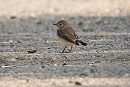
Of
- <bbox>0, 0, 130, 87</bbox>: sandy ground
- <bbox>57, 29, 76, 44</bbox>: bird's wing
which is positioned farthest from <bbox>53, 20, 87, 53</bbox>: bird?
<bbox>0, 0, 130, 87</bbox>: sandy ground

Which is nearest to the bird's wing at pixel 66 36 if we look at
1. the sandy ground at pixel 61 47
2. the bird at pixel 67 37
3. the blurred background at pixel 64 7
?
the bird at pixel 67 37

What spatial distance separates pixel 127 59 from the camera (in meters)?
9.68

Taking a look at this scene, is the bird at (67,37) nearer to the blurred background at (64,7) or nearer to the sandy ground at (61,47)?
the sandy ground at (61,47)

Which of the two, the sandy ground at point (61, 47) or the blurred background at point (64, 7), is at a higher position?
the blurred background at point (64, 7)

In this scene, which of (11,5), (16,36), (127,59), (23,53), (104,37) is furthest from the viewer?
(11,5)

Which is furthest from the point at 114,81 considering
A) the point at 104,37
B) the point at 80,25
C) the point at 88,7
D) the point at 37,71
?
the point at 88,7

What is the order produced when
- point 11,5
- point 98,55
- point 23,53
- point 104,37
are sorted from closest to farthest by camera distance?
point 98,55 < point 23,53 < point 104,37 < point 11,5

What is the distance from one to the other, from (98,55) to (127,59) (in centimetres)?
90

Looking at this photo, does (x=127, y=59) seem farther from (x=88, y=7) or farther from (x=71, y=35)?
(x=88, y=7)

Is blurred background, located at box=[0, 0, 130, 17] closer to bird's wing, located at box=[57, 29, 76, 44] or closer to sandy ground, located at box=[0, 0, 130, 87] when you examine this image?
sandy ground, located at box=[0, 0, 130, 87]

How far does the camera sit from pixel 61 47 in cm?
1226

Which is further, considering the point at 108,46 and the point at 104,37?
the point at 104,37

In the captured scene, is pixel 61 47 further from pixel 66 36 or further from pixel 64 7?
pixel 64 7

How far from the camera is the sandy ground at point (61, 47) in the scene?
797cm
